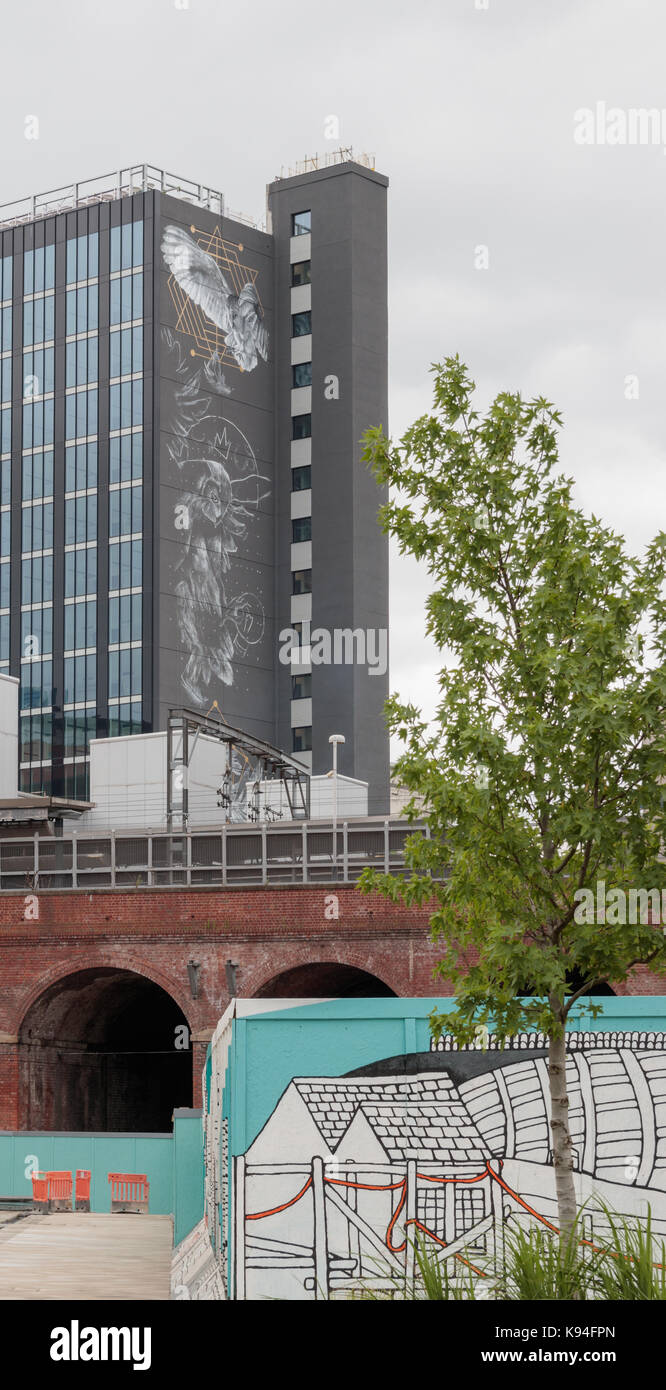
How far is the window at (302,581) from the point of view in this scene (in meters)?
94.7

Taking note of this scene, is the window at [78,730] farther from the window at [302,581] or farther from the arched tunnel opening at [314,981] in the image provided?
the arched tunnel opening at [314,981]

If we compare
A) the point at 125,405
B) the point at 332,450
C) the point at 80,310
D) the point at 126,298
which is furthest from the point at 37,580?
the point at 332,450

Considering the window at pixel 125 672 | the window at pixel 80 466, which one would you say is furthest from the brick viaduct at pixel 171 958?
the window at pixel 80 466

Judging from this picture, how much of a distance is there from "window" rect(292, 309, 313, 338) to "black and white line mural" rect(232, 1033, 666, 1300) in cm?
8331

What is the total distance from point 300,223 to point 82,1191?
77492 mm

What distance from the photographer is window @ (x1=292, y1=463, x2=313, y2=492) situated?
95.2 metres

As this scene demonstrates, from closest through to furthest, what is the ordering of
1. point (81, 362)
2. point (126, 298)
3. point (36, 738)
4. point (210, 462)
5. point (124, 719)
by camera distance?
point (124, 719) < point (126, 298) < point (36, 738) < point (81, 362) < point (210, 462)

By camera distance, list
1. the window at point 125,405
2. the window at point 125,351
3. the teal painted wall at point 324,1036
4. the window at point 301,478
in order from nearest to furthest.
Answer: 1. the teal painted wall at point 324,1036
2. the window at point 125,405
3. the window at point 125,351
4. the window at point 301,478

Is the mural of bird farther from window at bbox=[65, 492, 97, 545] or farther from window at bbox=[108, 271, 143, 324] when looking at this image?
window at bbox=[65, 492, 97, 545]

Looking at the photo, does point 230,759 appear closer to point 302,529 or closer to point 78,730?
point 78,730

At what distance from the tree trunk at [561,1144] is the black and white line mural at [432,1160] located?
10.7 ft

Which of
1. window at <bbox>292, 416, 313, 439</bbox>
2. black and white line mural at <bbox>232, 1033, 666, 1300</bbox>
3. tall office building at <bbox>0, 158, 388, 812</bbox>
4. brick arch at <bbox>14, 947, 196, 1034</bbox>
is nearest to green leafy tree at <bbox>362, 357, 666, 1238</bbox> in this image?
black and white line mural at <bbox>232, 1033, 666, 1300</bbox>

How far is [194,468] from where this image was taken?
89938mm
